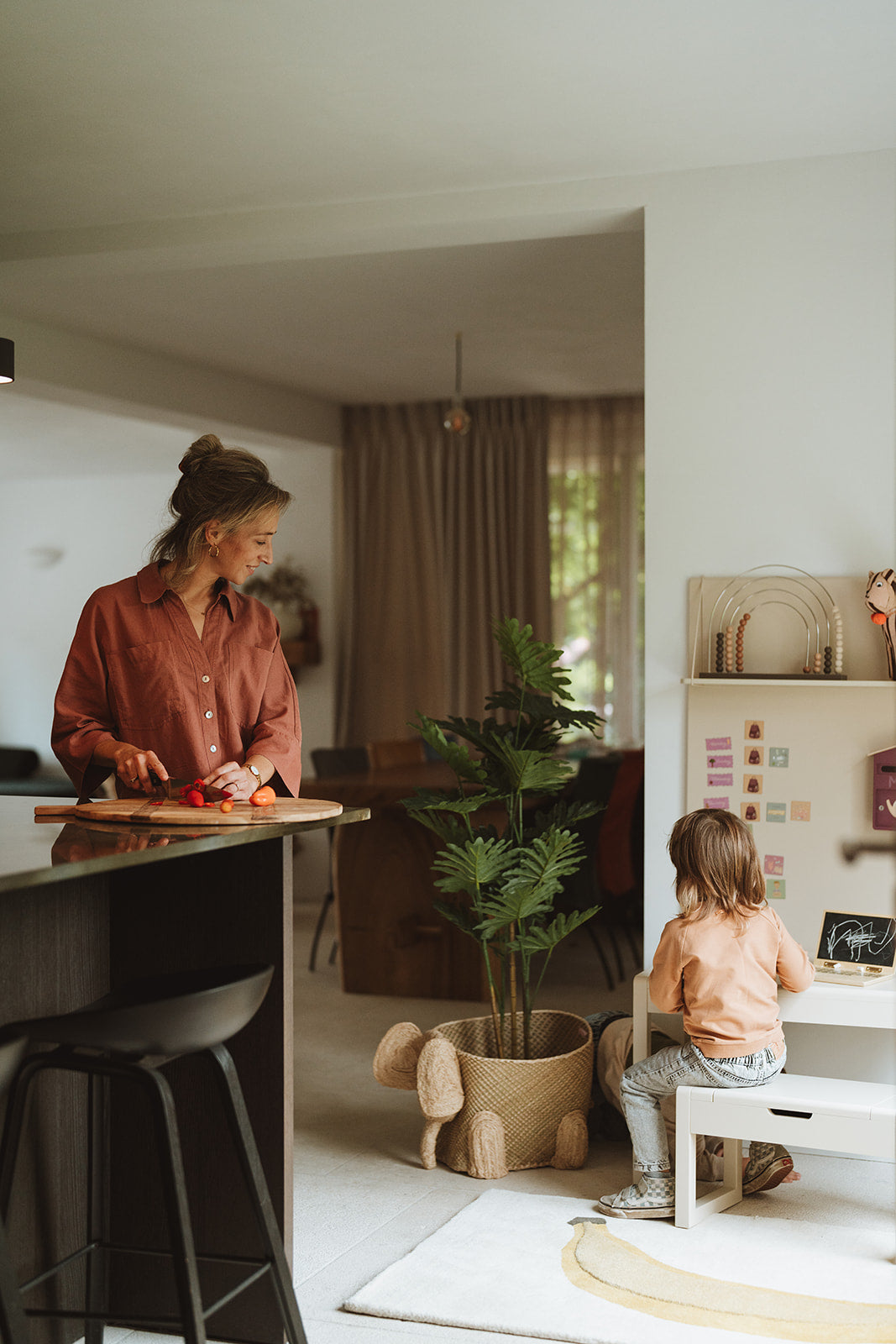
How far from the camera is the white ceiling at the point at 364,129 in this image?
2.77 meters

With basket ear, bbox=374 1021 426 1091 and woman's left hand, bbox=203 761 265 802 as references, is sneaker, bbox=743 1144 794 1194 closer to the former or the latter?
basket ear, bbox=374 1021 426 1091

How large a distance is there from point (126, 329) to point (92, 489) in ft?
10.4

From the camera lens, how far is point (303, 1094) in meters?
3.90

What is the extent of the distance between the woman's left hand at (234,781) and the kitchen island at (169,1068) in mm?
110

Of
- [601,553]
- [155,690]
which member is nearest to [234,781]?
[155,690]

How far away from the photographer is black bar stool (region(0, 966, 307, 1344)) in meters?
1.74

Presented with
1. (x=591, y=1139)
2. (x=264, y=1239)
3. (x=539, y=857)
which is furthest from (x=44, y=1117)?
(x=591, y=1139)

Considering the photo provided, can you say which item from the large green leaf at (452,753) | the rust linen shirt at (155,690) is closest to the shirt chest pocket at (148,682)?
the rust linen shirt at (155,690)

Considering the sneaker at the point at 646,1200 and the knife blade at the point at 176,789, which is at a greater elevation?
the knife blade at the point at 176,789

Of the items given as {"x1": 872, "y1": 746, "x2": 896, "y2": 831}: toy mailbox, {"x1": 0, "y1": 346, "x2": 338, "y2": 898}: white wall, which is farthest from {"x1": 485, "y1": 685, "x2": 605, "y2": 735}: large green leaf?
{"x1": 0, "y1": 346, "x2": 338, "y2": 898}: white wall

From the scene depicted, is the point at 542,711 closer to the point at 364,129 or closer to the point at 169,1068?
the point at 169,1068

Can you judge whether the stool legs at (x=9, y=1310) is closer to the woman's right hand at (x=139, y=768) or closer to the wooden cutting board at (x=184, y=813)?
the wooden cutting board at (x=184, y=813)

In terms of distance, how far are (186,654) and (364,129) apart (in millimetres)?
1529

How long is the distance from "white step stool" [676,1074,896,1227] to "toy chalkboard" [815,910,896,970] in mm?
295
